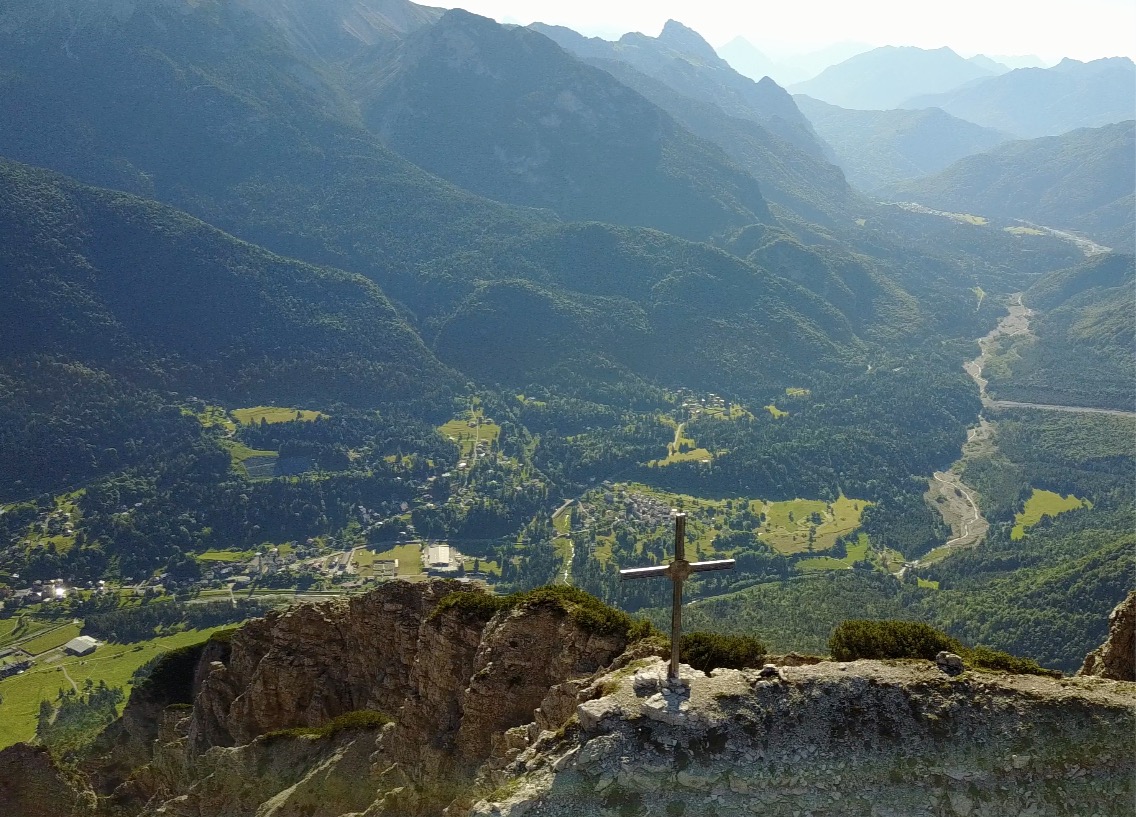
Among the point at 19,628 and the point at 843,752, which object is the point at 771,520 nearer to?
the point at 19,628

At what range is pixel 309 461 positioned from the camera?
173 metres

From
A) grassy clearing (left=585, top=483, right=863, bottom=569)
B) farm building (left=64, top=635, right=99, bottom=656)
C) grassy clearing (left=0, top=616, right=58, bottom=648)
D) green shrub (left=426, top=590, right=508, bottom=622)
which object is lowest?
grassy clearing (left=0, top=616, right=58, bottom=648)

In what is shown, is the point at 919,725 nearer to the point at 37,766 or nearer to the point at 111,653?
the point at 37,766

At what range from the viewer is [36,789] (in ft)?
161

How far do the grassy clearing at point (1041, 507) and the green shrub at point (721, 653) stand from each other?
13124 cm

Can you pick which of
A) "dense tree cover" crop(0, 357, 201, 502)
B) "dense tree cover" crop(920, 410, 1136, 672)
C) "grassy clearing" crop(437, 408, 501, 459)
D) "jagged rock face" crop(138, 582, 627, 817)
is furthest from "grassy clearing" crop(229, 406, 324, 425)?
"jagged rock face" crop(138, 582, 627, 817)

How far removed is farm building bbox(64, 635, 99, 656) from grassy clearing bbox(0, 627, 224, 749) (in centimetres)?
92

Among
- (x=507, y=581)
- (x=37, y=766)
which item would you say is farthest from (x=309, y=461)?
(x=37, y=766)

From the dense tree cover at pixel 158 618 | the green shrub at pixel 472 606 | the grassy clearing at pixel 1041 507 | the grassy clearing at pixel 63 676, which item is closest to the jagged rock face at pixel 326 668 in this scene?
the green shrub at pixel 472 606

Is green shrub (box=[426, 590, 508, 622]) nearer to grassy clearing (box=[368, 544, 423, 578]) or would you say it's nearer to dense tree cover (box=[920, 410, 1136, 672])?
dense tree cover (box=[920, 410, 1136, 672])

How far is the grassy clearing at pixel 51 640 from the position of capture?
111000 millimetres

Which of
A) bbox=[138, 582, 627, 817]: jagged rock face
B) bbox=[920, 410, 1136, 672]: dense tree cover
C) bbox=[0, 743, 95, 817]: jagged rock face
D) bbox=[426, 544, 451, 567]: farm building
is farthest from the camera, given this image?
bbox=[426, 544, 451, 567]: farm building

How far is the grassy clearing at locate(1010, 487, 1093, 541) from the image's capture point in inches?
5801

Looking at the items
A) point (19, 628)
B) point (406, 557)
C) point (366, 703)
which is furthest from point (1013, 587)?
point (19, 628)
